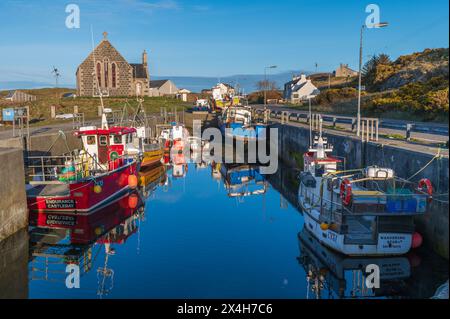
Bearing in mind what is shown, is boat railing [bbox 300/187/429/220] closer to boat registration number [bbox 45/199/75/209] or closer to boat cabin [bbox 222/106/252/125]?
boat registration number [bbox 45/199/75/209]

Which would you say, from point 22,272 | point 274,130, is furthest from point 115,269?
point 274,130

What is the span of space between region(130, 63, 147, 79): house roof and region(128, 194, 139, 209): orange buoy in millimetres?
58887

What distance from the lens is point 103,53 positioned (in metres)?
73.6

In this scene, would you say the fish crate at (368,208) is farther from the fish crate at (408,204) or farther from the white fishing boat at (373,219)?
the fish crate at (408,204)

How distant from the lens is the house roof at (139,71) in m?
81.1

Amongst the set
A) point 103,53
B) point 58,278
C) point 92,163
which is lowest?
point 58,278

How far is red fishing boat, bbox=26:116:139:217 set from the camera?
19.0 m

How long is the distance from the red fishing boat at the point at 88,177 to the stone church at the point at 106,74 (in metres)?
49.5

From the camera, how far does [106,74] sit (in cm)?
7500

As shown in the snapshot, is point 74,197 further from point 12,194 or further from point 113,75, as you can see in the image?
point 113,75

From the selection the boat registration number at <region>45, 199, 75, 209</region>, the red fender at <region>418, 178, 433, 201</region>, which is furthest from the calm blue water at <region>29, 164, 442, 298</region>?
the boat registration number at <region>45, 199, 75, 209</region>
